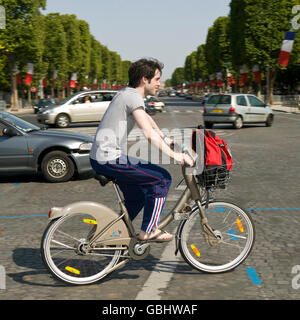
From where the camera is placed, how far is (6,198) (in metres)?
8.15

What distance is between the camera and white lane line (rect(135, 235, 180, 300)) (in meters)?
3.94

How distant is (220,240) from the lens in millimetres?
4484

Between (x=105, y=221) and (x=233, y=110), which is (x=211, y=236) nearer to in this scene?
(x=105, y=221)

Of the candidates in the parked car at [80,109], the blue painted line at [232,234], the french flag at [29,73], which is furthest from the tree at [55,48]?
the blue painted line at [232,234]

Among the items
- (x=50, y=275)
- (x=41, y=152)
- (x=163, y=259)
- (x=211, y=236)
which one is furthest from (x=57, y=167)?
(x=211, y=236)

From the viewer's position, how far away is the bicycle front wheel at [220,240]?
437cm

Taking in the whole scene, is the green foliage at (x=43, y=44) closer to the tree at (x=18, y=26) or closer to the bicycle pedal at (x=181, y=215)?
the tree at (x=18, y=26)

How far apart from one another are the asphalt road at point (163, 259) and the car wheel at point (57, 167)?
19 centimetres

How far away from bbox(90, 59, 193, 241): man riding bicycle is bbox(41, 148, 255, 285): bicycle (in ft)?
0.48

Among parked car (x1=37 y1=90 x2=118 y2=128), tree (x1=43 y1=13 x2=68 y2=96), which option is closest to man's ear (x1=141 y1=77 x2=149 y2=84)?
parked car (x1=37 y1=90 x2=118 y2=128)

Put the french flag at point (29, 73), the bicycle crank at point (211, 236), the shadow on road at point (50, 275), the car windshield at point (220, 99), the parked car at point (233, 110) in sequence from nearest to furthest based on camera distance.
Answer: the shadow on road at point (50, 275) → the bicycle crank at point (211, 236) → the parked car at point (233, 110) → the car windshield at point (220, 99) → the french flag at point (29, 73)

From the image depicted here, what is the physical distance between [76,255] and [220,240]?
120 cm

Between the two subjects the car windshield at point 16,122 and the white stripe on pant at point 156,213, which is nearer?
the white stripe on pant at point 156,213
